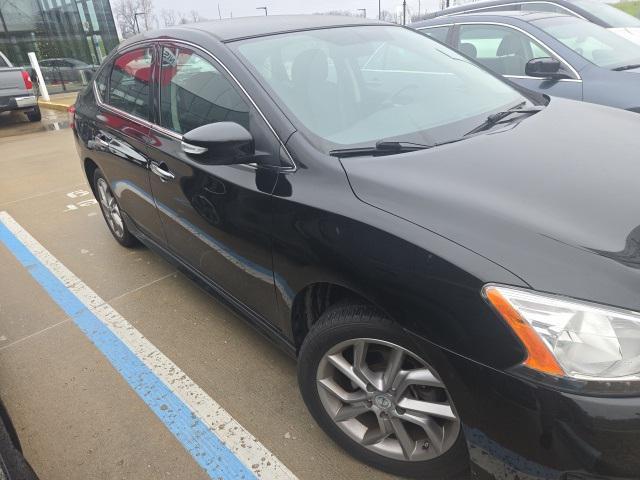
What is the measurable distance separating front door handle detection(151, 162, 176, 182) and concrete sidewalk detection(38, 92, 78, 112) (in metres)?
11.5

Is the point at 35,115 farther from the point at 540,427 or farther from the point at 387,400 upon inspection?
the point at 540,427

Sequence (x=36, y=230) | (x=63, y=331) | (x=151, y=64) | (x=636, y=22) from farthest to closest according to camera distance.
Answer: (x=636, y=22) → (x=36, y=230) → (x=63, y=331) → (x=151, y=64)

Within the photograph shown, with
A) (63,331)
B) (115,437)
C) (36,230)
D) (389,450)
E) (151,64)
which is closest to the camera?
(389,450)

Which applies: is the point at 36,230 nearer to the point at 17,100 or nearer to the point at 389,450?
the point at 389,450

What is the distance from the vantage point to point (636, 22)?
6234 millimetres

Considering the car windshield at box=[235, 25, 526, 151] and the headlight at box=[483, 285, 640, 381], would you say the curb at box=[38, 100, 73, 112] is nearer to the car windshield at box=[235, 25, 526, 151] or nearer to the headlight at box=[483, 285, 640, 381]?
the car windshield at box=[235, 25, 526, 151]

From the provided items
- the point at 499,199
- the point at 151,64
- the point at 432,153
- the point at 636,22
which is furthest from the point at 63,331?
the point at 636,22

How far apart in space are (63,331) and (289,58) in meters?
2.16

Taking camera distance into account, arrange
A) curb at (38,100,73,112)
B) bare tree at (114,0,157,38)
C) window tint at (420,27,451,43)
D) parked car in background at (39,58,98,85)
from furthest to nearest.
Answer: bare tree at (114,0,157,38) → parked car in background at (39,58,98,85) → curb at (38,100,73,112) → window tint at (420,27,451,43)

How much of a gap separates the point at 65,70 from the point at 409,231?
17746 millimetres

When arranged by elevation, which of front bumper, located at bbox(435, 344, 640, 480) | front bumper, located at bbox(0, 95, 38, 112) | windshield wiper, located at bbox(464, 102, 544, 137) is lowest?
front bumper, located at bbox(0, 95, 38, 112)

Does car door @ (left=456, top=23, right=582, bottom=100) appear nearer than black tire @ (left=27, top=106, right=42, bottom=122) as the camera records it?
Yes

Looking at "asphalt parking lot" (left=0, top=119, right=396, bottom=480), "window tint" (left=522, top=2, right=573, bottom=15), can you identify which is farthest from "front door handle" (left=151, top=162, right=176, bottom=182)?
"window tint" (left=522, top=2, right=573, bottom=15)

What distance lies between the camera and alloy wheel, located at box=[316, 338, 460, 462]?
1584mm
